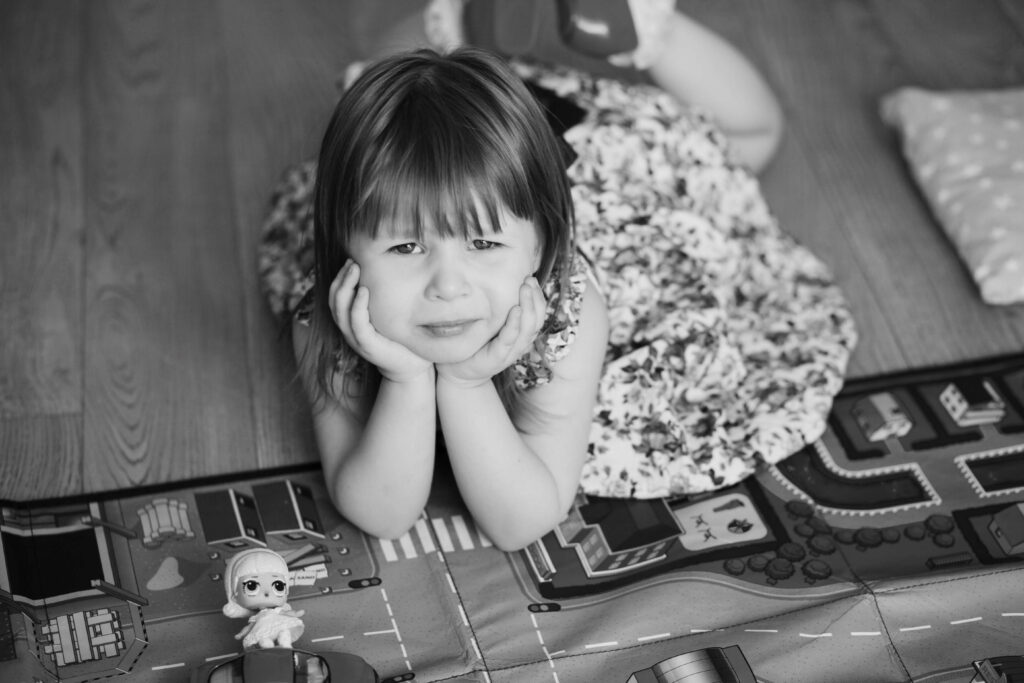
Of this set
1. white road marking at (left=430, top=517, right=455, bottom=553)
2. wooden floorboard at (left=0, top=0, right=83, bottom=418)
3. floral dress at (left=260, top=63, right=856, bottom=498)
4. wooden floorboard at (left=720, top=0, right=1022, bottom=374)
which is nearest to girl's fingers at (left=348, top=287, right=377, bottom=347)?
floral dress at (left=260, top=63, right=856, bottom=498)

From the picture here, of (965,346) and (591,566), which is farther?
(965,346)

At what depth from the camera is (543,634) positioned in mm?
1105

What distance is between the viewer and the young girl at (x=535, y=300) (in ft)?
3.13

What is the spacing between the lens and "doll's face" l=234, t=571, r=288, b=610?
99cm

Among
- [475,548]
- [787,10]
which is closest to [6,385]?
[475,548]

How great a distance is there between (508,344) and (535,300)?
4 centimetres

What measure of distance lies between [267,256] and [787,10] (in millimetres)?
1026

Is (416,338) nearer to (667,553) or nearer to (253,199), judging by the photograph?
(667,553)

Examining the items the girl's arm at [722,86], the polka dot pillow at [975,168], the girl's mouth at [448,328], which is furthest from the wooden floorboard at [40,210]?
the polka dot pillow at [975,168]

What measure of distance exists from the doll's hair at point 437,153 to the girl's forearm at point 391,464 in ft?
0.46

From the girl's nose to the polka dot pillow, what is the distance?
2.76 feet

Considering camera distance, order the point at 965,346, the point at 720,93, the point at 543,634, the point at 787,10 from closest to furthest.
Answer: the point at 543,634, the point at 965,346, the point at 720,93, the point at 787,10

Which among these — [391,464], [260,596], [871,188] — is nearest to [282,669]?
[260,596]

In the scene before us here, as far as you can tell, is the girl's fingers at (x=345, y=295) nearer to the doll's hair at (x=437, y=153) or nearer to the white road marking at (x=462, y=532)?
the doll's hair at (x=437, y=153)
